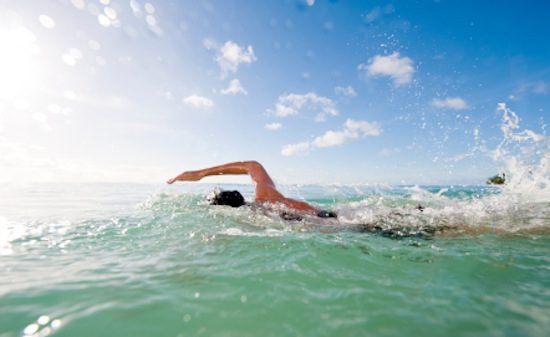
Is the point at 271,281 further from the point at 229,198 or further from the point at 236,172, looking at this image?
the point at 236,172

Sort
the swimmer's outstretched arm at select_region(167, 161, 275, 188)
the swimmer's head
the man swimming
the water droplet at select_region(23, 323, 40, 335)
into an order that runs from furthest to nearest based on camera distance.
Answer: the swimmer's head
the swimmer's outstretched arm at select_region(167, 161, 275, 188)
the man swimming
the water droplet at select_region(23, 323, 40, 335)

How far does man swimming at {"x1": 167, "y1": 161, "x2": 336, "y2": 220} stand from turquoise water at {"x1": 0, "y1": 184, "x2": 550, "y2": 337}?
1.20 m

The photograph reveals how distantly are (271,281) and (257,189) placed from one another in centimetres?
403

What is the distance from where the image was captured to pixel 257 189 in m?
6.78

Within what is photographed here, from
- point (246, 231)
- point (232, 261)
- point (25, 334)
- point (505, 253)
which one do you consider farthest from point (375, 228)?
point (25, 334)

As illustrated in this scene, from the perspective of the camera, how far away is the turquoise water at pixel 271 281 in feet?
6.94

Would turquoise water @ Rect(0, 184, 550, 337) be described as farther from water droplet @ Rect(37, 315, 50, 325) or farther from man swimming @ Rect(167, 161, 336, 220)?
man swimming @ Rect(167, 161, 336, 220)

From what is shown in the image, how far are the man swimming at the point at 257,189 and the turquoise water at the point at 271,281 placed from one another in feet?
3.93

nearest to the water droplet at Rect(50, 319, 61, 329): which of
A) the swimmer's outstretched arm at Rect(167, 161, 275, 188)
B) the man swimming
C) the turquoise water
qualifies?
the turquoise water

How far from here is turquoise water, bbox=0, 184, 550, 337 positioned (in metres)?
2.12

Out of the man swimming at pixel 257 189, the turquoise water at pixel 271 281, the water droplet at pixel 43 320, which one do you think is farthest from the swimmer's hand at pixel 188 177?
the water droplet at pixel 43 320

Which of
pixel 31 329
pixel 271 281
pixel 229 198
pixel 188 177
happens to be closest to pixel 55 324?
pixel 31 329

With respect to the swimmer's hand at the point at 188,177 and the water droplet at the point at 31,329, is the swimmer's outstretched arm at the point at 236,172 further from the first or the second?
the water droplet at the point at 31,329

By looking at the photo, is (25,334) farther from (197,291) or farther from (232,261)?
(232,261)
